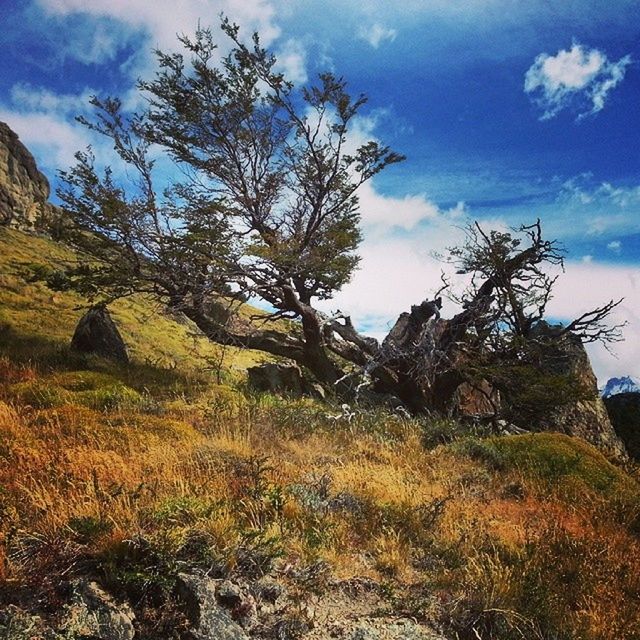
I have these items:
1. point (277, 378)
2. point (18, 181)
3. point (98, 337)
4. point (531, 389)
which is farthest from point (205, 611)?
point (18, 181)

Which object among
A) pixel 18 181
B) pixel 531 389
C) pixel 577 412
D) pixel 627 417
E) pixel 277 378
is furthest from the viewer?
pixel 18 181

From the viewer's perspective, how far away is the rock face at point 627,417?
70.8ft

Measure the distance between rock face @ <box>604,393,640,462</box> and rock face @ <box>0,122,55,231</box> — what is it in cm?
6170

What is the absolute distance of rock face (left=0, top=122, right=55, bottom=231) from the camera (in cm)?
5947

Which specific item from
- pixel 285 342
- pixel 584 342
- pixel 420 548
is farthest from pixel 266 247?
pixel 584 342

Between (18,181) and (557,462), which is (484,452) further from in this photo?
(18,181)

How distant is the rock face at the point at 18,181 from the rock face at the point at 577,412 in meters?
59.8

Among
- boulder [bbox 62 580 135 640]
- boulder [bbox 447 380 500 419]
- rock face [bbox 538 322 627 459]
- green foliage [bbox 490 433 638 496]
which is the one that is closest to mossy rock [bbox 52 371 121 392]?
boulder [bbox 62 580 135 640]

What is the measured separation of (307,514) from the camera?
570cm

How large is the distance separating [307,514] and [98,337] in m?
11.7

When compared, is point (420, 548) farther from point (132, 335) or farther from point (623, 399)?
point (623, 399)

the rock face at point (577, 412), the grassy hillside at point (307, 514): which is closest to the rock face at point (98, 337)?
the grassy hillside at point (307, 514)

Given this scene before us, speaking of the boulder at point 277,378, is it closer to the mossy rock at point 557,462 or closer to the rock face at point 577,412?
the mossy rock at point 557,462

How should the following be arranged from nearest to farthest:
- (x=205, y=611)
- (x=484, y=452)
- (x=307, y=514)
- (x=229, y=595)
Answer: (x=205, y=611) < (x=229, y=595) < (x=307, y=514) < (x=484, y=452)
